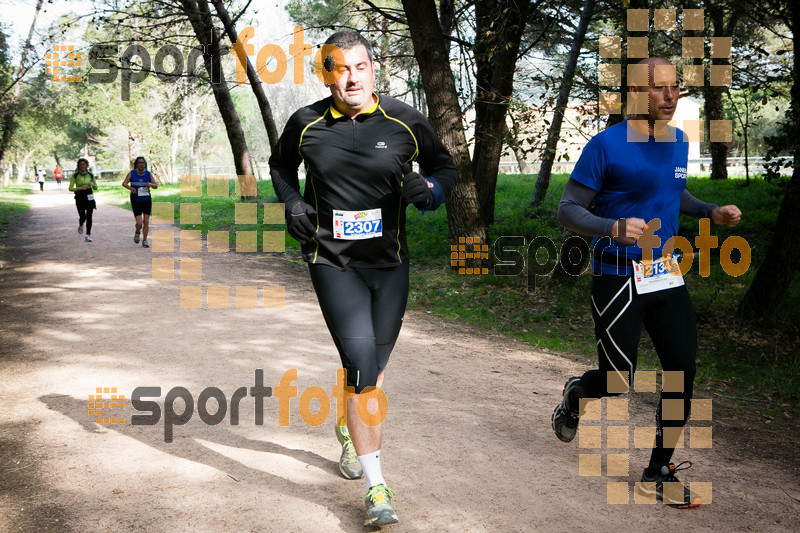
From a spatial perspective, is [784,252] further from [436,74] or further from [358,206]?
[358,206]

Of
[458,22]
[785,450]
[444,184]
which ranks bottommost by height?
[785,450]

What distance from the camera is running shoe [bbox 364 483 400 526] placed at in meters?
3.55

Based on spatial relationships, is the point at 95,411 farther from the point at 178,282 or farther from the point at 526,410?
the point at 178,282

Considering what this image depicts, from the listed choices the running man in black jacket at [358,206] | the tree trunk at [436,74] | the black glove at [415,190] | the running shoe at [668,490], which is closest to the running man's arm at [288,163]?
the running man in black jacket at [358,206]

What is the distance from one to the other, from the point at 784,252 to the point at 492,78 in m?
5.64

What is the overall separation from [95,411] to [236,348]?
2037mm

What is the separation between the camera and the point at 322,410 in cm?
557

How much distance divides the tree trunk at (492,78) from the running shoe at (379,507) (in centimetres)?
804

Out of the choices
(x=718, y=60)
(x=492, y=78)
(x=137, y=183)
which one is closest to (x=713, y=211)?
(x=718, y=60)

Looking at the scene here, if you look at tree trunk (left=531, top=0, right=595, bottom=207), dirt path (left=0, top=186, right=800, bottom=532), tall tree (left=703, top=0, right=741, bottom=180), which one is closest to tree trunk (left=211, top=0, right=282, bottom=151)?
tree trunk (left=531, top=0, right=595, bottom=207)

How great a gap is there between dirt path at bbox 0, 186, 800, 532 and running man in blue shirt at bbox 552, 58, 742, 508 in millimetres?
815

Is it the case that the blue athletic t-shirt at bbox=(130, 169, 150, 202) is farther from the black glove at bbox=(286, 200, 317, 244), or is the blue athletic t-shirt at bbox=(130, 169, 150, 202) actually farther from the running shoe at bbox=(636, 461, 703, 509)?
the running shoe at bbox=(636, 461, 703, 509)

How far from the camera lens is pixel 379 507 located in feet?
11.7

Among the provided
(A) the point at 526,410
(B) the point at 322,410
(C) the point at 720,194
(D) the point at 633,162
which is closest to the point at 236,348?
(B) the point at 322,410
